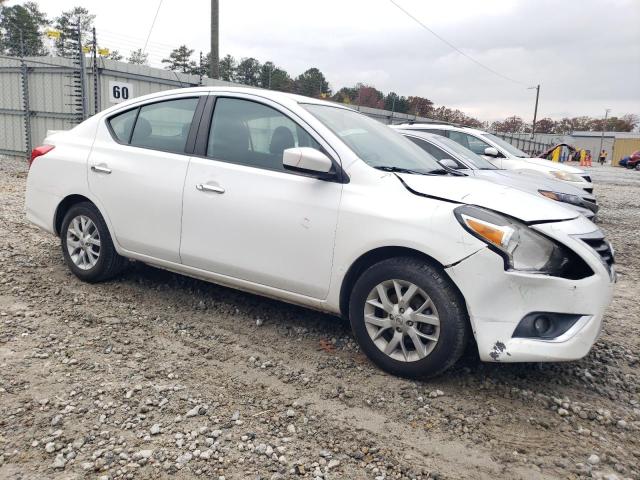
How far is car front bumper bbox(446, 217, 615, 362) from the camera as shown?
276cm

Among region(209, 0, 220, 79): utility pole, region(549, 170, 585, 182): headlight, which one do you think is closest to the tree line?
region(209, 0, 220, 79): utility pole

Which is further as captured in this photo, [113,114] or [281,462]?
[113,114]

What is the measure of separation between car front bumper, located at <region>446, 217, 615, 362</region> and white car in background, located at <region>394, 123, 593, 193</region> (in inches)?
233

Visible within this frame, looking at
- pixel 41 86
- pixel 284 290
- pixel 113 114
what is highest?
pixel 41 86

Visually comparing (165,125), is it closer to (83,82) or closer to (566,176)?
(566,176)

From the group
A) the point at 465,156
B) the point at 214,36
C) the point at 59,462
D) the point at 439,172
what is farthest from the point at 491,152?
the point at 214,36

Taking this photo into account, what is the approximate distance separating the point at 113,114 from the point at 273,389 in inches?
112

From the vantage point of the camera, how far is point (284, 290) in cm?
347

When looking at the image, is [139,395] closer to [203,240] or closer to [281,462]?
[281,462]

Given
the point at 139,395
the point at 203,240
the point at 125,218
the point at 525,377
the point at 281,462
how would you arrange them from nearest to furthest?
the point at 281,462
the point at 139,395
the point at 525,377
the point at 203,240
the point at 125,218

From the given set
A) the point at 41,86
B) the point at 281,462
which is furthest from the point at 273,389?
the point at 41,86

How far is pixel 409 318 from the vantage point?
2.99 meters

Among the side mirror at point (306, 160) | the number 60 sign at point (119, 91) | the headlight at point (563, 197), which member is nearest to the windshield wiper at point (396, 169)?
the side mirror at point (306, 160)

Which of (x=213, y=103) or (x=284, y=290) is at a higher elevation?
(x=213, y=103)
